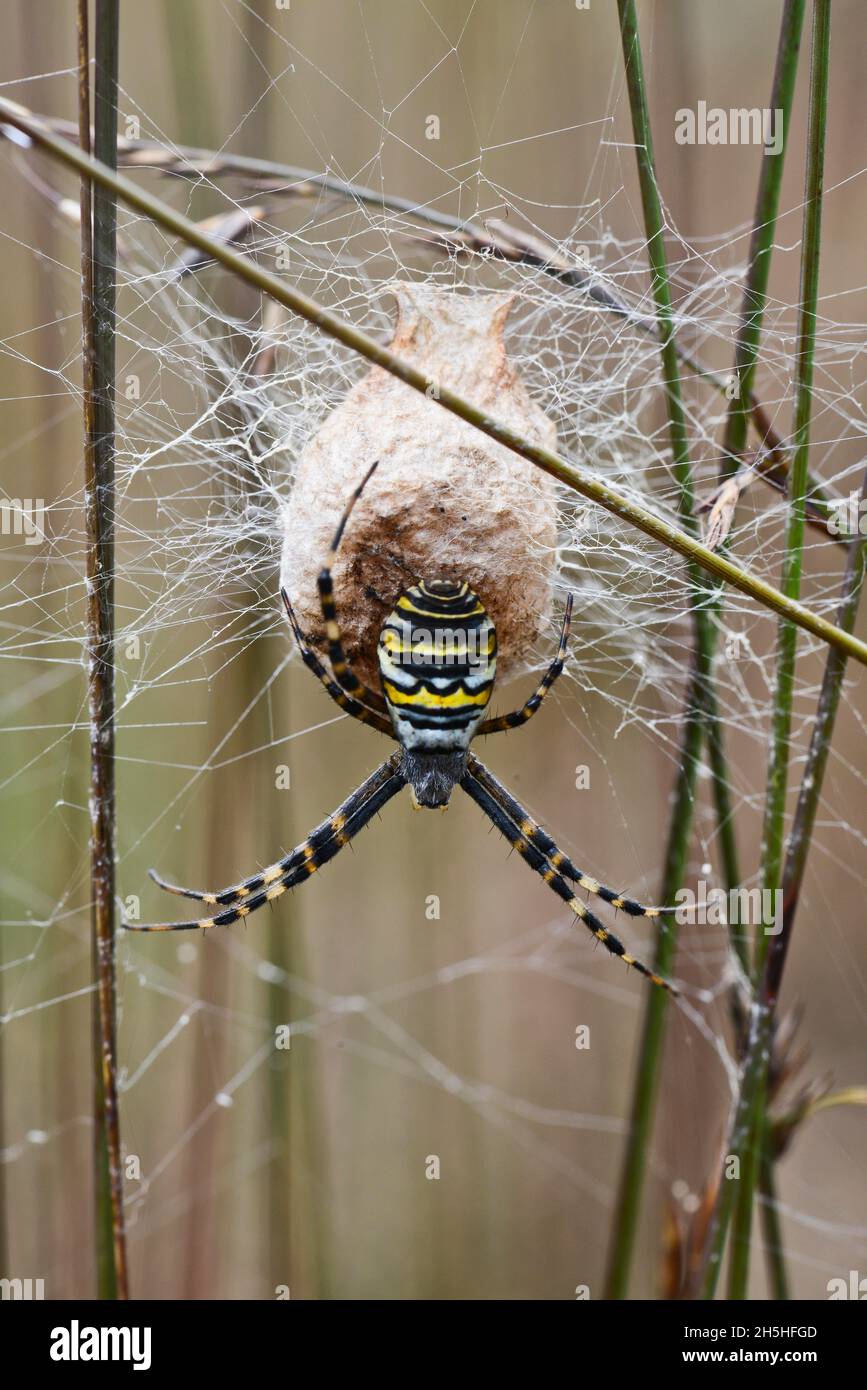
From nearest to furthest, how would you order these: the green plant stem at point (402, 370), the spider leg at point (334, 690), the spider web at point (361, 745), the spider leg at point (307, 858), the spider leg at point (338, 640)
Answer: the green plant stem at point (402, 370), the spider leg at point (338, 640), the spider leg at point (334, 690), the spider leg at point (307, 858), the spider web at point (361, 745)

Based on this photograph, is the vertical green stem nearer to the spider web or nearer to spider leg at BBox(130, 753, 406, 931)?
the spider web

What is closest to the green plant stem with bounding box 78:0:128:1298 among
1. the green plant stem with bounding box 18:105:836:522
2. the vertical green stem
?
the green plant stem with bounding box 18:105:836:522

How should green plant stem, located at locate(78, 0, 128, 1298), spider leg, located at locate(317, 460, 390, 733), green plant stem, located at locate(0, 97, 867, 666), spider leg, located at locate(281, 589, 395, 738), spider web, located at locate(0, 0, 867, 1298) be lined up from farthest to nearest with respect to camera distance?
spider web, located at locate(0, 0, 867, 1298)
spider leg, located at locate(281, 589, 395, 738)
spider leg, located at locate(317, 460, 390, 733)
green plant stem, located at locate(78, 0, 128, 1298)
green plant stem, located at locate(0, 97, 867, 666)

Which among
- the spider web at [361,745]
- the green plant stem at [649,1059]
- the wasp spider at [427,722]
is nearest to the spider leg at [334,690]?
the wasp spider at [427,722]

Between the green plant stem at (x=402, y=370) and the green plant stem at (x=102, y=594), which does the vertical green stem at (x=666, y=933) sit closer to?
the green plant stem at (x=402, y=370)

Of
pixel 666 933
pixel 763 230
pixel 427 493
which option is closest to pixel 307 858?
pixel 666 933

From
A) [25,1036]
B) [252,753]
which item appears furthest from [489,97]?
[25,1036]

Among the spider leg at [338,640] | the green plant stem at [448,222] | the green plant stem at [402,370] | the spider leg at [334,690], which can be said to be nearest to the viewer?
the green plant stem at [402,370]

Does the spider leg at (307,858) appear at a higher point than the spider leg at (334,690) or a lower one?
lower
